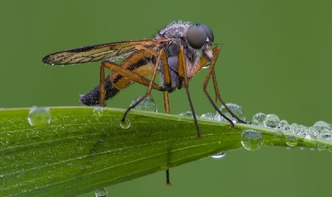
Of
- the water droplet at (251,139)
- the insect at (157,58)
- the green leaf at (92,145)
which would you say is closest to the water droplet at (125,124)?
the green leaf at (92,145)

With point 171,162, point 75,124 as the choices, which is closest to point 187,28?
point 171,162

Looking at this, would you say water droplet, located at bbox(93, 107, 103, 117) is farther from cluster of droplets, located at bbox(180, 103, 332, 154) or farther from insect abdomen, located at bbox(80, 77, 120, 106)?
insect abdomen, located at bbox(80, 77, 120, 106)

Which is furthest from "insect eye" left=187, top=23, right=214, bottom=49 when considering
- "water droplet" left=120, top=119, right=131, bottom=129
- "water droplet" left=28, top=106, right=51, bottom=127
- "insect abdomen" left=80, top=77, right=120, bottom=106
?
"water droplet" left=28, top=106, right=51, bottom=127

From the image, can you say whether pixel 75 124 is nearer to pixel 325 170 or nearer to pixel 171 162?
pixel 171 162

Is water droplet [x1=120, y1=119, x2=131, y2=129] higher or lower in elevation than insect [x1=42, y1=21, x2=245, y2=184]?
lower

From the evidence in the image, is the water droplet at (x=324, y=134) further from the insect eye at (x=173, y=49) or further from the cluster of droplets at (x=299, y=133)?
the insect eye at (x=173, y=49)
